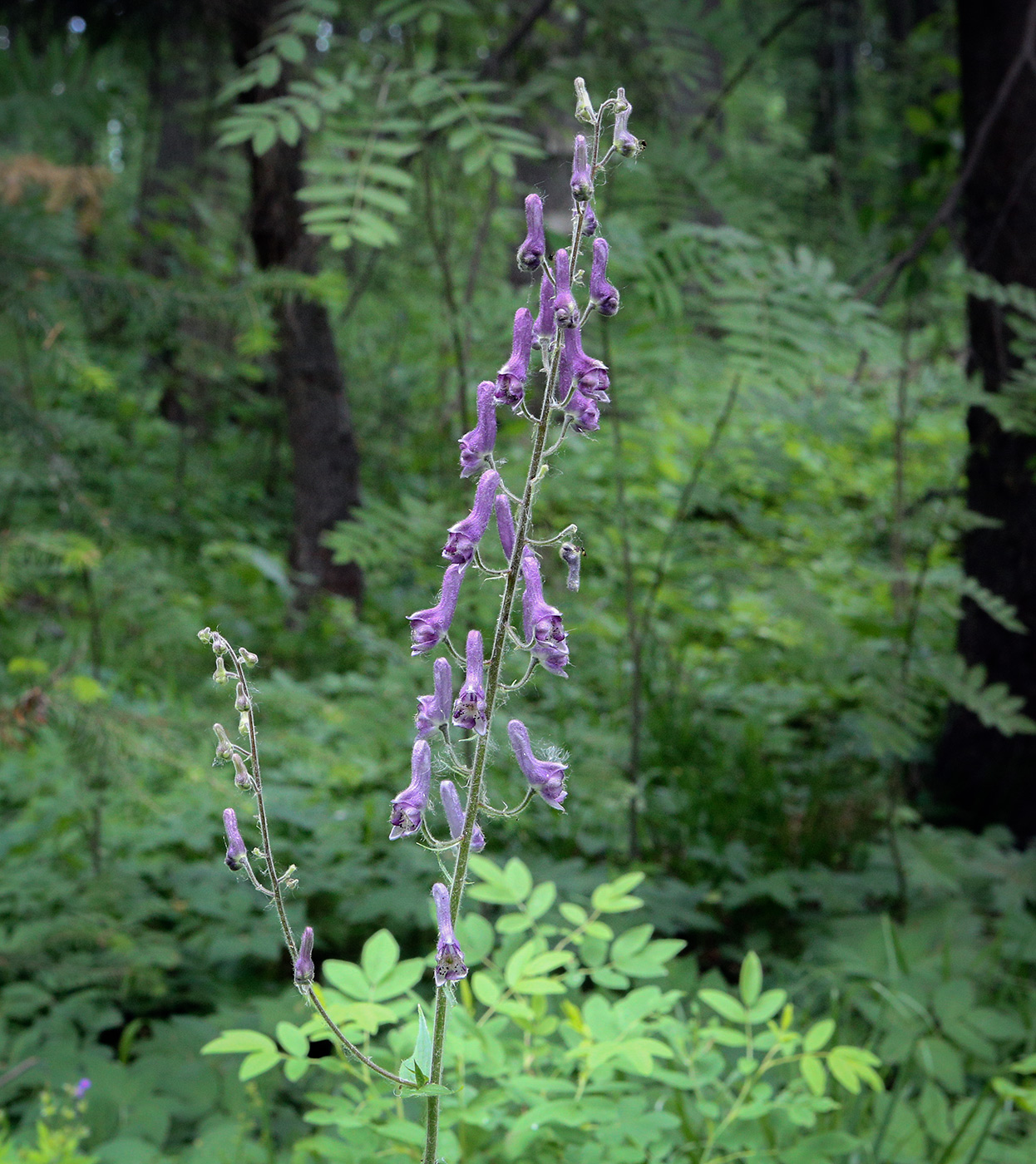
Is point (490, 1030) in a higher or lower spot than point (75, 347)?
lower

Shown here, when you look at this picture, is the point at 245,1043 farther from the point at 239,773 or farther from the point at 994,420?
the point at 994,420

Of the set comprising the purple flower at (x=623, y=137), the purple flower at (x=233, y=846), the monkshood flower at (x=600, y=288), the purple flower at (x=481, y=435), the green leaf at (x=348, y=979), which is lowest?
the green leaf at (x=348, y=979)

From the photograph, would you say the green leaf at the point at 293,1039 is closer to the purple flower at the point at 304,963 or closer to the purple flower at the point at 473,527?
the purple flower at the point at 304,963

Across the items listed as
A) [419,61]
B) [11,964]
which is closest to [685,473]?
[419,61]

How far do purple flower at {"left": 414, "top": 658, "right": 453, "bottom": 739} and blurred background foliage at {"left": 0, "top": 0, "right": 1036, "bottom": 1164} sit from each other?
1218mm

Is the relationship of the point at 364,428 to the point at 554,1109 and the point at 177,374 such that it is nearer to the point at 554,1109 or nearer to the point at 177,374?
the point at 177,374

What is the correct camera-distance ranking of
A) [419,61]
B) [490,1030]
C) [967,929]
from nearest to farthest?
[490,1030]
[419,61]
[967,929]

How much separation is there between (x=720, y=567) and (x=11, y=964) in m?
2.63

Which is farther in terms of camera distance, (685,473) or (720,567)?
(685,473)

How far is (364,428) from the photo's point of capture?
8.01 m

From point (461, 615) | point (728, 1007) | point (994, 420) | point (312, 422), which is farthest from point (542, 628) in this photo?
point (312, 422)

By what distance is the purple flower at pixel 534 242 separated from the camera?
1.09 m

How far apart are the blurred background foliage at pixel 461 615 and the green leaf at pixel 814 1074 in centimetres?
82

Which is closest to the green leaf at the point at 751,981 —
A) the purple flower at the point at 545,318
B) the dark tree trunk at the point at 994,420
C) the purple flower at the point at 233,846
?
the purple flower at the point at 233,846
